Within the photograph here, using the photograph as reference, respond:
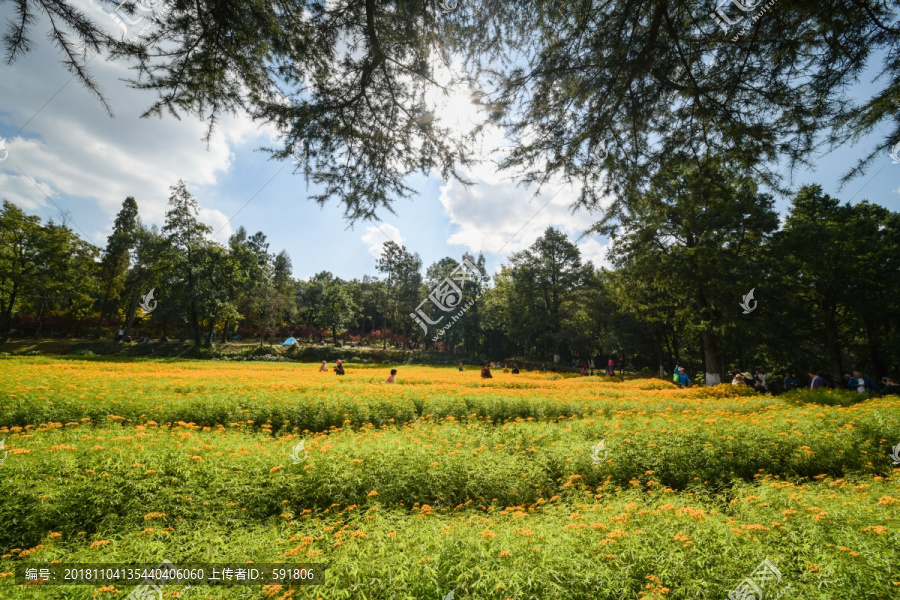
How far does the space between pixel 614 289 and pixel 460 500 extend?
23110mm

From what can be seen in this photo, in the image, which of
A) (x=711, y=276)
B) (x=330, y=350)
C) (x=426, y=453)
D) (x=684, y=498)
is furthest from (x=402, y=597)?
(x=330, y=350)

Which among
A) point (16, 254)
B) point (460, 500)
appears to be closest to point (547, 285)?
point (460, 500)

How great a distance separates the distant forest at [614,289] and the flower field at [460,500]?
3879 millimetres

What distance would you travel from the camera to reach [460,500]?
5691 mm

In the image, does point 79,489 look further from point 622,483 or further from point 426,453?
point 622,483

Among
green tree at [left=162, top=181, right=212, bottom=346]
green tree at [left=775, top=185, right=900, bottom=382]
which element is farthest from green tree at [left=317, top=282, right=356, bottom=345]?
green tree at [left=775, top=185, right=900, bottom=382]

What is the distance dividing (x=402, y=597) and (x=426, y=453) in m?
3.75

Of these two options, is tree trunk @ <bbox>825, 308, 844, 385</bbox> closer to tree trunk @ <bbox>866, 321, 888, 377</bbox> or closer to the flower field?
tree trunk @ <bbox>866, 321, 888, 377</bbox>

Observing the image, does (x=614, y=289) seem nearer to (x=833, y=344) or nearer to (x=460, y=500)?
(x=833, y=344)

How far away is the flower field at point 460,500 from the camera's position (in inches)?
116

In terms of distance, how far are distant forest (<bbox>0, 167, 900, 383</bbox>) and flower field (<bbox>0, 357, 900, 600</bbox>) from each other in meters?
3.88

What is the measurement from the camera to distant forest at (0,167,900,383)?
772 inches

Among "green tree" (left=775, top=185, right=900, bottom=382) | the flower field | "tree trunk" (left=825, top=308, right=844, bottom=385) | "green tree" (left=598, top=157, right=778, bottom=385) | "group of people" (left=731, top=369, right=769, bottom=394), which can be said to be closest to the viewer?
the flower field

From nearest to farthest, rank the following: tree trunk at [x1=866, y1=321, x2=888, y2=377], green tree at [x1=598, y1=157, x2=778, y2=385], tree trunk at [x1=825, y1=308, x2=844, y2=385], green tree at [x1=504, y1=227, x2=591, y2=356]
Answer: green tree at [x1=598, y1=157, x2=778, y2=385]
tree trunk at [x1=825, y1=308, x2=844, y2=385]
tree trunk at [x1=866, y1=321, x2=888, y2=377]
green tree at [x1=504, y1=227, x2=591, y2=356]
